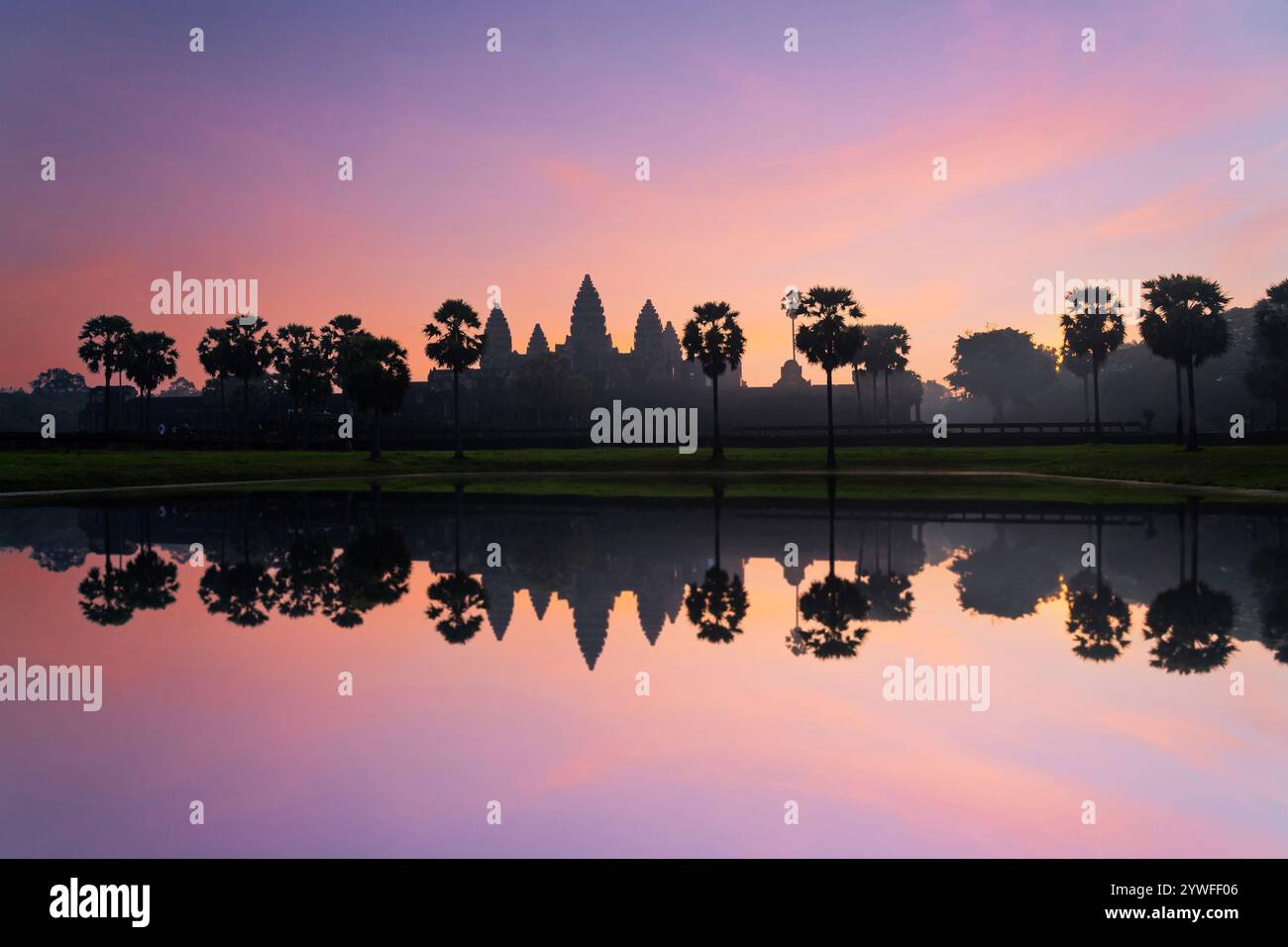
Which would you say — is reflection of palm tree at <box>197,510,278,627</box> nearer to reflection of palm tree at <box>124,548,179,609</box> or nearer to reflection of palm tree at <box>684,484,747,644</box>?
reflection of palm tree at <box>124,548,179,609</box>

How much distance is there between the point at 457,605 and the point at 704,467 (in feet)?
143

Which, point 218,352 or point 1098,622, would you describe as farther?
point 218,352

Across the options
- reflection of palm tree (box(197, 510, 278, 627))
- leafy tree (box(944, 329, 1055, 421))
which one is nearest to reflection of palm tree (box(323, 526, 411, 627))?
reflection of palm tree (box(197, 510, 278, 627))

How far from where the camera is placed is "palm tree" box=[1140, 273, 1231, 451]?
59438 mm

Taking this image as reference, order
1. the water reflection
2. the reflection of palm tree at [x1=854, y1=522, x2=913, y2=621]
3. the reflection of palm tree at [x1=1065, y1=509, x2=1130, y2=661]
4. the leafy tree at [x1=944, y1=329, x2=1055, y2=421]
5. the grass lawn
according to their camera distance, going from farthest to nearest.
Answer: the leafy tree at [x1=944, y1=329, x2=1055, y2=421], the grass lawn, the reflection of palm tree at [x1=854, y1=522, x2=913, y2=621], the water reflection, the reflection of palm tree at [x1=1065, y1=509, x2=1130, y2=661]

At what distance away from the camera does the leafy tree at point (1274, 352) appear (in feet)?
257

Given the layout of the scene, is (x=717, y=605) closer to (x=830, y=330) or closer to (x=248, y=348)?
(x=830, y=330)

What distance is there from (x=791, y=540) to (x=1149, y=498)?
18104 mm

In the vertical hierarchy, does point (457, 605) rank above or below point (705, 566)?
below

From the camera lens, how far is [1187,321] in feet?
195

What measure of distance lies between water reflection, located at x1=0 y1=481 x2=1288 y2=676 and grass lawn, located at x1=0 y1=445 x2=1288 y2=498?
1201 cm

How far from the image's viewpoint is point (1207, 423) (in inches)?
4439

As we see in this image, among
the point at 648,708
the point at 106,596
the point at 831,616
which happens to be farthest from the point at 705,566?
the point at 106,596
